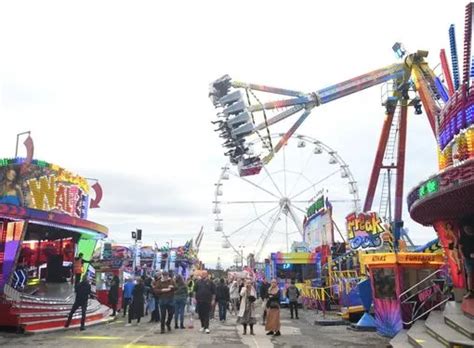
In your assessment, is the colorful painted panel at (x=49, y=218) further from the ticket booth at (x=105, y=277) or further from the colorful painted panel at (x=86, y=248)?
the ticket booth at (x=105, y=277)

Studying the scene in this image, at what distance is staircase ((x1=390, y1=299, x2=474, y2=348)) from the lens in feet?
27.2

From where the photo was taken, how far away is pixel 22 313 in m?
13.0

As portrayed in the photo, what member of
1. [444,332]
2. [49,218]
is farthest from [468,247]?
[49,218]

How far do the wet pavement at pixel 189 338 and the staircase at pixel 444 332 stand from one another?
1311 mm

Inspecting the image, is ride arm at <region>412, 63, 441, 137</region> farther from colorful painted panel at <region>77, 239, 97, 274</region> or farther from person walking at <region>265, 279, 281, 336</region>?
colorful painted panel at <region>77, 239, 97, 274</region>

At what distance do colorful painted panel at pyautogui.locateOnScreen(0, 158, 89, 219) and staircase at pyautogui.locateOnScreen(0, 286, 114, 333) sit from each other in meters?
2.77

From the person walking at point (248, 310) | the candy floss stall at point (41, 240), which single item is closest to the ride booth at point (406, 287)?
the person walking at point (248, 310)

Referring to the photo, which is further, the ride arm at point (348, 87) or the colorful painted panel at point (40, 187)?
the ride arm at point (348, 87)

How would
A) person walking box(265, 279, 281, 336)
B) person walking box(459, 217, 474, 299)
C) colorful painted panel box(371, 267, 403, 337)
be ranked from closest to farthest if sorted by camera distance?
person walking box(459, 217, 474, 299) < colorful painted panel box(371, 267, 403, 337) < person walking box(265, 279, 281, 336)

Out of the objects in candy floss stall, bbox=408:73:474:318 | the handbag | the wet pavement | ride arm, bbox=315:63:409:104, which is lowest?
the wet pavement

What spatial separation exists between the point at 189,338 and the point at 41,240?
10717 millimetres

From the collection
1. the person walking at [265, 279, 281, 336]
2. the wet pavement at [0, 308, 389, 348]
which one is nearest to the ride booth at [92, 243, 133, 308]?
the wet pavement at [0, 308, 389, 348]

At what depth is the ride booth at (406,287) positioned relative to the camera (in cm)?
1223

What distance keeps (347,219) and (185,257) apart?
35236 mm
